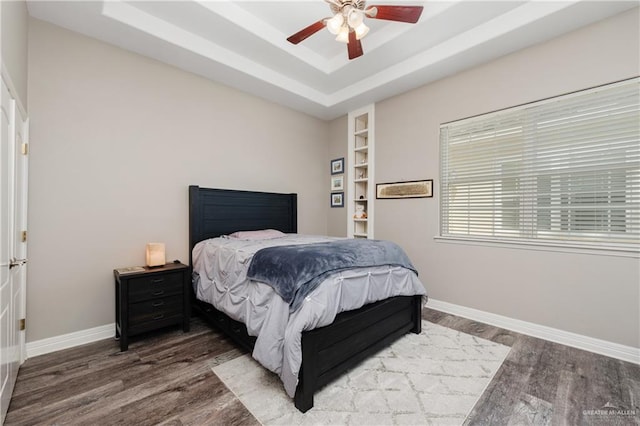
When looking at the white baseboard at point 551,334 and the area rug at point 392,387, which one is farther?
the white baseboard at point 551,334

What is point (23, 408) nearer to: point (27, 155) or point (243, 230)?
point (27, 155)

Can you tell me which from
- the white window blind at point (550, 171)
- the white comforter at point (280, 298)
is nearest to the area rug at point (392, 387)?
the white comforter at point (280, 298)

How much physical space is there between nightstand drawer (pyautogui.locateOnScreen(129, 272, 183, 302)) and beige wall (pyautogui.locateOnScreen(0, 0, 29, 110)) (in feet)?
5.43

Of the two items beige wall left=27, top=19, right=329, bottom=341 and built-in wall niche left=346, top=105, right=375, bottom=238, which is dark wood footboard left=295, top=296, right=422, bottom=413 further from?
beige wall left=27, top=19, right=329, bottom=341

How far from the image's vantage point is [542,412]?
1725mm

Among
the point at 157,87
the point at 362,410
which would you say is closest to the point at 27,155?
the point at 157,87

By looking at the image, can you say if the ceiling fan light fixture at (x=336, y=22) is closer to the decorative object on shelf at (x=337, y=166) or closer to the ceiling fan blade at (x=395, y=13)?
the ceiling fan blade at (x=395, y=13)

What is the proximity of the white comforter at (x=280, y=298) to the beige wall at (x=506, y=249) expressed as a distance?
1.05 m

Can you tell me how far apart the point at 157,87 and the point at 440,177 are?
357 centimetres

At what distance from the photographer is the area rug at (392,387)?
1684mm

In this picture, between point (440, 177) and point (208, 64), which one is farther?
point (440, 177)

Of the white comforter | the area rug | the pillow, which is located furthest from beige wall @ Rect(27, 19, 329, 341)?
the area rug

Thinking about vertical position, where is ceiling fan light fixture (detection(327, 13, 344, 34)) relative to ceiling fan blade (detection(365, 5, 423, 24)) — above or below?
below

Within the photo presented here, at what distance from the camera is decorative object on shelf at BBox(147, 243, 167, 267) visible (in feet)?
9.26
